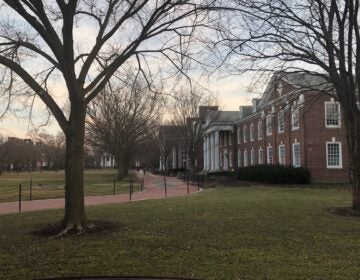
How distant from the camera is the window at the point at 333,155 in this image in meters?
38.7

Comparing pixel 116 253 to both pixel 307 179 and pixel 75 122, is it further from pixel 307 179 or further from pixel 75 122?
pixel 307 179

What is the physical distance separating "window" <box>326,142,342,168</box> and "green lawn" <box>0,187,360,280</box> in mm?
25237

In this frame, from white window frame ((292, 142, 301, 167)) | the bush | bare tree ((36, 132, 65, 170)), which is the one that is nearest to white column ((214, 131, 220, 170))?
white window frame ((292, 142, 301, 167))

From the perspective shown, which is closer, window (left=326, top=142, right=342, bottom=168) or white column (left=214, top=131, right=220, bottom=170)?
window (left=326, top=142, right=342, bottom=168)

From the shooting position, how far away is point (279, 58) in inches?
664

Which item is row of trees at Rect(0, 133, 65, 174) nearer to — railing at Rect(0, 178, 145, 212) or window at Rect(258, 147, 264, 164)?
window at Rect(258, 147, 264, 164)

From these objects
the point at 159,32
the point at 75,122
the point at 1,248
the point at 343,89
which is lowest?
the point at 1,248

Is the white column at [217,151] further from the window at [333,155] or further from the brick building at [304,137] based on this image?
the window at [333,155]

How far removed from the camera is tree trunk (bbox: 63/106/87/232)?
465 inches

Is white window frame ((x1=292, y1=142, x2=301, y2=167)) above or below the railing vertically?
above

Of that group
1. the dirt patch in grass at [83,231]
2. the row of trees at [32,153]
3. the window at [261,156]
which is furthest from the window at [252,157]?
the row of trees at [32,153]

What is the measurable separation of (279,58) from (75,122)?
7945 millimetres

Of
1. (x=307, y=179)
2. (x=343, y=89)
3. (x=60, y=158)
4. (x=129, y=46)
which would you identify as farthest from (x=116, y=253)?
(x=60, y=158)

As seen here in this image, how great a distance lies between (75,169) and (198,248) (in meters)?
4.01
